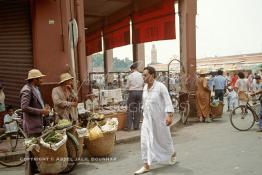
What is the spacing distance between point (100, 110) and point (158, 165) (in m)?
4.23

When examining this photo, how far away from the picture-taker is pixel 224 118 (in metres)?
12.9

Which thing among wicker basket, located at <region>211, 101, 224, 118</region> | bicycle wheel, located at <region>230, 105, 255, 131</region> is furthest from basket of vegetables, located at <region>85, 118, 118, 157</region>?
wicker basket, located at <region>211, 101, 224, 118</region>

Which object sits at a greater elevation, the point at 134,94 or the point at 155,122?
the point at 134,94

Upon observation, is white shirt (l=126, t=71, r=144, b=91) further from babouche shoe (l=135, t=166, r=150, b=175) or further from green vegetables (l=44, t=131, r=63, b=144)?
green vegetables (l=44, t=131, r=63, b=144)

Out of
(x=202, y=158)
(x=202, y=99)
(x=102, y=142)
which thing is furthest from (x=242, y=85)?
(x=102, y=142)

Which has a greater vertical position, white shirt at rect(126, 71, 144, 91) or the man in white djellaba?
white shirt at rect(126, 71, 144, 91)

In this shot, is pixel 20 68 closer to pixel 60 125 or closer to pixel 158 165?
pixel 60 125

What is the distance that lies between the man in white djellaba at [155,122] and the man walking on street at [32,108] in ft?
5.55

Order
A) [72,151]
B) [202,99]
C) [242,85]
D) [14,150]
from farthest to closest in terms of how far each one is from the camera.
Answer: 1. [242,85]
2. [202,99]
3. [14,150]
4. [72,151]

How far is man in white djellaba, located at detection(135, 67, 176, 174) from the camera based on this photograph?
5879mm

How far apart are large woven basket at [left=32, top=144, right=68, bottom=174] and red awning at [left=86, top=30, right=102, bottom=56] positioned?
17058 millimetres

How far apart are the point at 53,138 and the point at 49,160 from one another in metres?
0.37

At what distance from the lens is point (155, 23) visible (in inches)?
612

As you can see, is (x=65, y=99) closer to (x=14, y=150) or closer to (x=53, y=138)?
(x=53, y=138)
